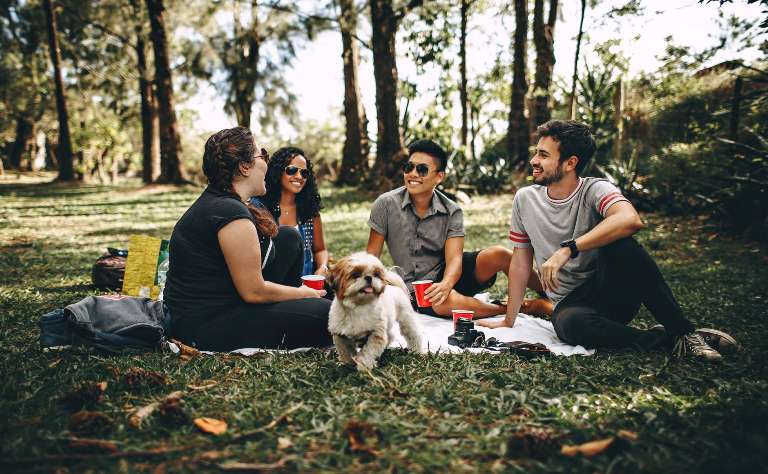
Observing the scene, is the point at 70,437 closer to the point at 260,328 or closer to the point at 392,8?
the point at 260,328

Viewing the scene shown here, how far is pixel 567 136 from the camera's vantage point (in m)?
3.93

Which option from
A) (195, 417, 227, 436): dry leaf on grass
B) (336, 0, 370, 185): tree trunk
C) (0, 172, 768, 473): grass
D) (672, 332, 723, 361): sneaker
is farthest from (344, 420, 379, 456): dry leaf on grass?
(336, 0, 370, 185): tree trunk

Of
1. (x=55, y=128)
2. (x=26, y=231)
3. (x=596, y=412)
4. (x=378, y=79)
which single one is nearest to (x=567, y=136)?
(x=596, y=412)

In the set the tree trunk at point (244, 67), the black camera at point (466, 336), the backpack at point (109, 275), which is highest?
the tree trunk at point (244, 67)

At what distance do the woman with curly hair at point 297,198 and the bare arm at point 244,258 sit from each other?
1.49 meters

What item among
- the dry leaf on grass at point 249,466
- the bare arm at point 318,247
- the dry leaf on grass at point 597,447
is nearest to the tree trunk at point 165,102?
the bare arm at point 318,247

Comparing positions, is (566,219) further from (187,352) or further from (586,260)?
(187,352)

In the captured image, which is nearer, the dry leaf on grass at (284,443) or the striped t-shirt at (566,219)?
the dry leaf on grass at (284,443)

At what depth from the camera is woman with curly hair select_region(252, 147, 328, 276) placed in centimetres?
500

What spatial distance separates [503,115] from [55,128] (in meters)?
29.8

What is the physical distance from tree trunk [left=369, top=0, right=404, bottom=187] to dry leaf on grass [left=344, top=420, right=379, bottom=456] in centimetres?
1362

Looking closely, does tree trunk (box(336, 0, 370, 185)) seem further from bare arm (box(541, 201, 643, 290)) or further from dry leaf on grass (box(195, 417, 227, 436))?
dry leaf on grass (box(195, 417, 227, 436))

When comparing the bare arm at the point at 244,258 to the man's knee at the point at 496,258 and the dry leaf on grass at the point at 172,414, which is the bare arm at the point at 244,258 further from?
the man's knee at the point at 496,258

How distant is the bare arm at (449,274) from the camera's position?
13.7 feet
